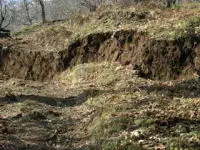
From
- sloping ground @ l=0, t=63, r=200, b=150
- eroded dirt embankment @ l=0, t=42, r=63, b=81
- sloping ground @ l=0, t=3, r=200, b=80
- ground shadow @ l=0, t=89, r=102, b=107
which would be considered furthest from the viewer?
eroded dirt embankment @ l=0, t=42, r=63, b=81

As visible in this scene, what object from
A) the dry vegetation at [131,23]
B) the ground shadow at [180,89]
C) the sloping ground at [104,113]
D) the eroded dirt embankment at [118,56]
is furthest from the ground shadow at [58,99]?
the dry vegetation at [131,23]

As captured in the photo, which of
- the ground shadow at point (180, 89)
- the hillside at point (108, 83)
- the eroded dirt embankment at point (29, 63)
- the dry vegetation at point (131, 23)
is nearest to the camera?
the hillside at point (108, 83)

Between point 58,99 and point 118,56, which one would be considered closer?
point 58,99

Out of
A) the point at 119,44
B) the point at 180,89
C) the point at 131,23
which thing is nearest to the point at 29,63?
the point at 119,44

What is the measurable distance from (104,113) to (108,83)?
5.76m

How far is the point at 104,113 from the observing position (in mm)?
14062

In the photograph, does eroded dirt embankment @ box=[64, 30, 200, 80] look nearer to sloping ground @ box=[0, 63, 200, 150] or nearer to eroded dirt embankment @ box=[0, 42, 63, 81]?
sloping ground @ box=[0, 63, 200, 150]

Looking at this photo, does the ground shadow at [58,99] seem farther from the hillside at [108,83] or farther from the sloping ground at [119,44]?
the sloping ground at [119,44]

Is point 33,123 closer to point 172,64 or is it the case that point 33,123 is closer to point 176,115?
point 176,115

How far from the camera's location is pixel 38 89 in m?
22.6

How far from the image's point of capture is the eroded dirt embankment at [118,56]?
62.5 ft

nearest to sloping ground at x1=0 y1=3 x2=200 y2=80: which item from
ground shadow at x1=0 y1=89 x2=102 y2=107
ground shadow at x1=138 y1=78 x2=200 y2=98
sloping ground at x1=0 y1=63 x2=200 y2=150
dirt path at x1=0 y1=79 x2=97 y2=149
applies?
sloping ground at x1=0 y1=63 x2=200 y2=150

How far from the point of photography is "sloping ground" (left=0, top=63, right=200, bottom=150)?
11.4 m

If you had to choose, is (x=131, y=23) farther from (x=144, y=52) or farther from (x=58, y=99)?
(x=58, y=99)
